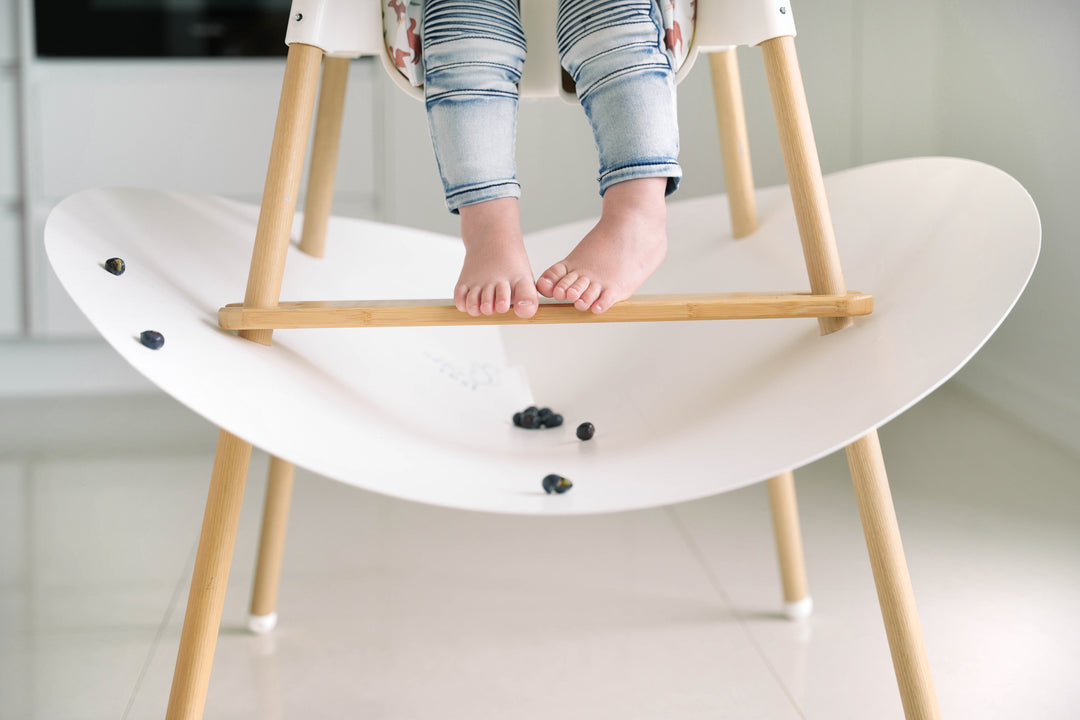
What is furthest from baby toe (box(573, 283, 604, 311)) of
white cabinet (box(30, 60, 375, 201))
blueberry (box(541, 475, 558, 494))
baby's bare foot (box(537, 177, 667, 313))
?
white cabinet (box(30, 60, 375, 201))

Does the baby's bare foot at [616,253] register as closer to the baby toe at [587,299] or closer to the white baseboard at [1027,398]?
the baby toe at [587,299]

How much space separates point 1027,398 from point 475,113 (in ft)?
4.41

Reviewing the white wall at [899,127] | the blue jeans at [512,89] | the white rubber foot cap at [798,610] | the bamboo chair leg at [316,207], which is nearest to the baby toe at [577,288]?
the blue jeans at [512,89]

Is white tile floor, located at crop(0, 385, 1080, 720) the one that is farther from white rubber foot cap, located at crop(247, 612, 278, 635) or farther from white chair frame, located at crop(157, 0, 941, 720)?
white chair frame, located at crop(157, 0, 941, 720)

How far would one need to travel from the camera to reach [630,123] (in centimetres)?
77

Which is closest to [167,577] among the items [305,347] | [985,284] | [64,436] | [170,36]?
[305,347]

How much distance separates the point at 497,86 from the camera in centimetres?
80

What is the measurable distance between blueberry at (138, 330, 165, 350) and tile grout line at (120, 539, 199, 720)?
452mm

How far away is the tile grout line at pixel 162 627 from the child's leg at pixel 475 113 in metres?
0.54

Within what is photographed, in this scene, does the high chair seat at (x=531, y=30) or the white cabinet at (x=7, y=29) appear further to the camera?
the white cabinet at (x=7, y=29)

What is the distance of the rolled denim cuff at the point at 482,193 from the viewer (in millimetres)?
793

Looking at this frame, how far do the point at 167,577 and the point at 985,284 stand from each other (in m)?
0.99

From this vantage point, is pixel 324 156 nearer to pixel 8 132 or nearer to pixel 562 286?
pixel 562 286

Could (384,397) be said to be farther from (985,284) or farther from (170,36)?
(170,36)
